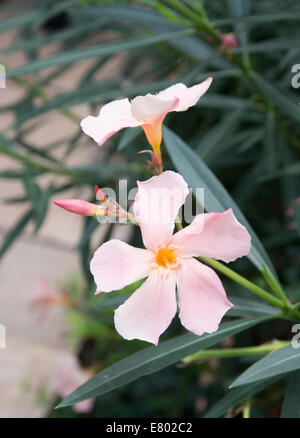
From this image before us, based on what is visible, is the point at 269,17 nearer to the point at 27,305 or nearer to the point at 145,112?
the point at 145,112

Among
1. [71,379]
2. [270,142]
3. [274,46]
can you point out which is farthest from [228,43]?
[71,379]

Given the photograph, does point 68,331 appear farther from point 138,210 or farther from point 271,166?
point 138,210

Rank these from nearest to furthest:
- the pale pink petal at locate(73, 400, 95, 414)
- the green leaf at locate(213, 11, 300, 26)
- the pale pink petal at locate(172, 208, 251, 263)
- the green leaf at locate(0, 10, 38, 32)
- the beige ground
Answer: the pale pink petal at locate(172, 208, 251, 263), the green leaf at locate(213, 11, 300, 26), the green leaf at locate(0, 10, 38, 32), the pale pink petal at locate(73, 400, 95, 414), the beige ground

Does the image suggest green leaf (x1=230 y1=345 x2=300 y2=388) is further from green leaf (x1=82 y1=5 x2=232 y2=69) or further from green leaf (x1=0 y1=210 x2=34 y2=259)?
green leaf (x1=0 y1=210 x2=34 y2=259)

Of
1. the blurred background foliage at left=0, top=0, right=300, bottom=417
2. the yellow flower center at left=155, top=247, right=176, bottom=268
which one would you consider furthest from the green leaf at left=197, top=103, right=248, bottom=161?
the yellow flower center at left=155, top=247, right=176, bottom=268

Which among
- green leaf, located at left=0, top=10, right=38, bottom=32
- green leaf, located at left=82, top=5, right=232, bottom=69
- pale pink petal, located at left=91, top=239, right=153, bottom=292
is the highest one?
green leaf, located at left=0, top=10, right=38, bottom=32

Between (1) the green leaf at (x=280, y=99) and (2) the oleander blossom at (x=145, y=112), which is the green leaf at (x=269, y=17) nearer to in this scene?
(1) the green leaf at (x=280, y=99)

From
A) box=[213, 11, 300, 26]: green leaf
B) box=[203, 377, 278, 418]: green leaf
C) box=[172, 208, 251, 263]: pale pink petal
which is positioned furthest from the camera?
box=[213, 11, 300, 26]: green leaf
